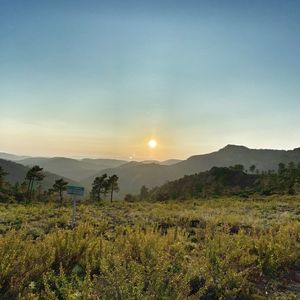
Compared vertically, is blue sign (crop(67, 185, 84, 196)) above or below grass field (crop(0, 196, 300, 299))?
above

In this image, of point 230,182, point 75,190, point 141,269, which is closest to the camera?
point 141,269

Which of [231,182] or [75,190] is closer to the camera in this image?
[75,190]

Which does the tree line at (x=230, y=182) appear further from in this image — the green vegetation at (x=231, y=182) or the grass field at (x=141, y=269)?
the grass field at (x=141, y=269)

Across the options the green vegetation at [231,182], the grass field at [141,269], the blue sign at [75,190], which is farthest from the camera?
the green vegetation at [231,182]

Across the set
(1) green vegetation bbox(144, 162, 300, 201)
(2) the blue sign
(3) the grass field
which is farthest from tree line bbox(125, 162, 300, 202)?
(3) the grass field

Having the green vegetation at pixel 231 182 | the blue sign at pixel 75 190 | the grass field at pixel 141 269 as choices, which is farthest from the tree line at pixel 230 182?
the grass field at pixel 141 269

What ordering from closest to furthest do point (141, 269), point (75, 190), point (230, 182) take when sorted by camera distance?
1. point (141, 269)
2. point (75, 190)
3. point (230, 182)

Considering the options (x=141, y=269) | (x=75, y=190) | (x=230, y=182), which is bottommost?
(x=141, y=269)

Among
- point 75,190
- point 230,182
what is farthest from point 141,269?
point 230,182

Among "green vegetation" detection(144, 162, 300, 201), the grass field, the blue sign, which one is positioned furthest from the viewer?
"green vegetation" detection(144, 162, 300, 201)

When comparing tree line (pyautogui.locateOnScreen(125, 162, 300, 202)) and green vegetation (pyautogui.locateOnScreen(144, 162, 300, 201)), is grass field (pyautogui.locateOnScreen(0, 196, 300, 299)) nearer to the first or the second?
tree line (pyautogui.locateOnScreen(125, 162, 300, 202))

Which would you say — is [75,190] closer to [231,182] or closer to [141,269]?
[141,269]

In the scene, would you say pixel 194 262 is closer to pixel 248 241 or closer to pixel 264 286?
pixel 264 286

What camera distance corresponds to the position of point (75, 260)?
21.2 feet
